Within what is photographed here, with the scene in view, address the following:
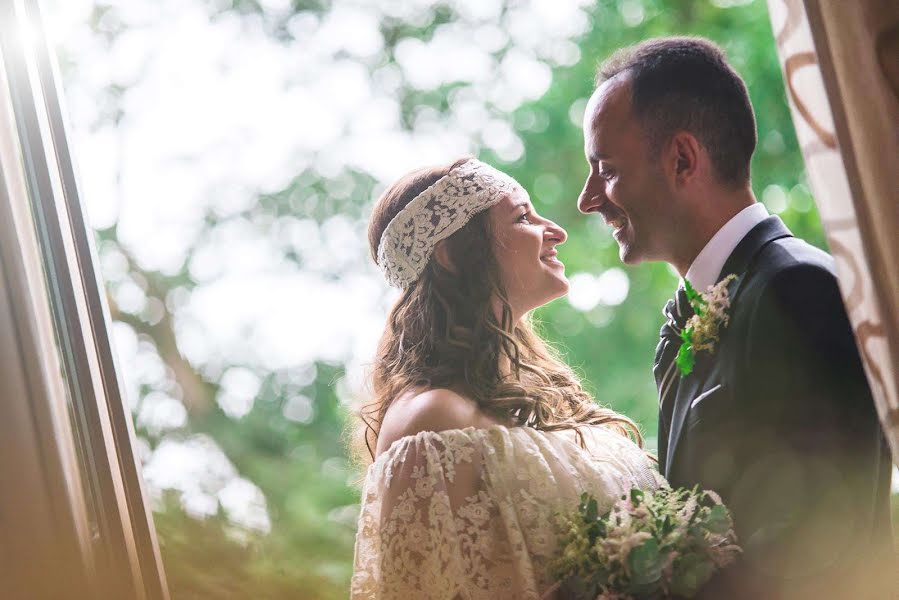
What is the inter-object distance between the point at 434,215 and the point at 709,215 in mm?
555

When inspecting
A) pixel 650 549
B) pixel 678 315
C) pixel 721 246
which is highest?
pixel 721 246

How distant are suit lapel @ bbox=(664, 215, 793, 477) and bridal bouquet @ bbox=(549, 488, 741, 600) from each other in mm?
132

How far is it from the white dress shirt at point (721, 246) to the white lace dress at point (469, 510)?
0.40m

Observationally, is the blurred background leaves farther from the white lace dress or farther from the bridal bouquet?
the bridal bouquet

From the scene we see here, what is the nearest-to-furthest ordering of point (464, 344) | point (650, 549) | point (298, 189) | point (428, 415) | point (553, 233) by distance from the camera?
point (650, 549)
point (428, 415)
point (464, 344)
point (553, 233)
point (298, 189)

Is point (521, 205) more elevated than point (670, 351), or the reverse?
point (521, 205)

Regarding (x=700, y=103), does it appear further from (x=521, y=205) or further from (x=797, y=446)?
(x=797, y=446)

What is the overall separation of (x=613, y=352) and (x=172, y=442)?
5.16ft

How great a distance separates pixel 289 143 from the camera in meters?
3.31

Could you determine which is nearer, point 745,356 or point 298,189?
point 745,356

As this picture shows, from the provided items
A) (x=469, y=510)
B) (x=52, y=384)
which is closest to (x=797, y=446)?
(x=469, y=510)

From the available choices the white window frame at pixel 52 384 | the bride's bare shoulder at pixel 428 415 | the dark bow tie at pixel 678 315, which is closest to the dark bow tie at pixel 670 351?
the dark bow tie at pixel 678 315

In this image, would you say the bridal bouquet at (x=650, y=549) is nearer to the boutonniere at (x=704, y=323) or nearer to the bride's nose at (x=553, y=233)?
the boutonniere at (x=704, y=323)

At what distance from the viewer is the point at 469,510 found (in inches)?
61.6
